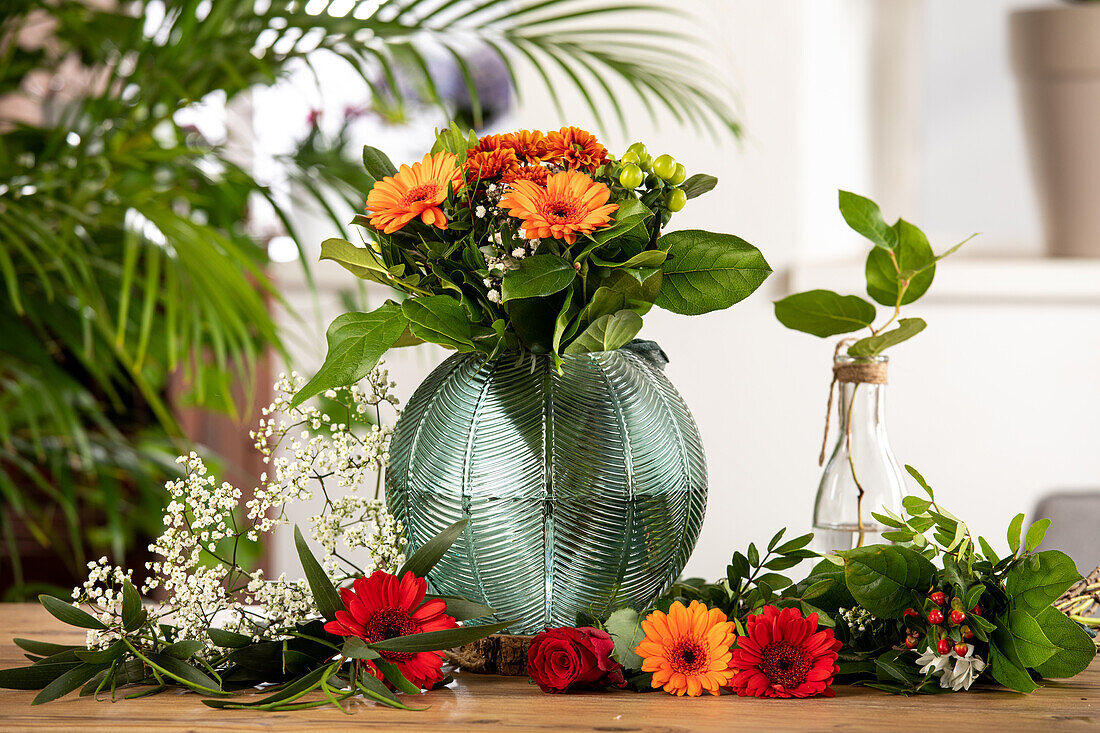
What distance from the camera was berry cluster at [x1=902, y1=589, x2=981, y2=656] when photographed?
522 mm

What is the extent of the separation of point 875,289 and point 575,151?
9.2 inches

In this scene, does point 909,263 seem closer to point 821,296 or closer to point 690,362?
point 821,296

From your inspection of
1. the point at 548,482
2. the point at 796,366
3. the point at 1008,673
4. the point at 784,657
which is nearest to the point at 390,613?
the point at 548,482

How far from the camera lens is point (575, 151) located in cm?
56

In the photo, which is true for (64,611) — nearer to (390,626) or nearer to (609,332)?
(390,626)

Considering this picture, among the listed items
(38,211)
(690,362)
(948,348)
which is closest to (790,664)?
(38,211)

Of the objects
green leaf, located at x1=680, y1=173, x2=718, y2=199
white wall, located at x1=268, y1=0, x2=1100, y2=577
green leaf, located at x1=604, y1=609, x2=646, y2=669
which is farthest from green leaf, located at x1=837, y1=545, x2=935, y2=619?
white wall, located at x1=268, y1=0, x2=1100, y2=577

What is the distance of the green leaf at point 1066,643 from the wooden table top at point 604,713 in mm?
21

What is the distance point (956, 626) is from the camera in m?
0.53

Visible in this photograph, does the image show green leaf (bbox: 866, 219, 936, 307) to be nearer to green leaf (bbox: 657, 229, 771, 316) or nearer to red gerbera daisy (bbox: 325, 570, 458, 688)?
green leaf (bbox: 657, 229, 771, 316)

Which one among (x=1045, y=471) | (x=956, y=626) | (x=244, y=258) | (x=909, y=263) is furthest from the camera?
(x=1045, y=471)

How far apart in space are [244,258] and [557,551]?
0.56 m

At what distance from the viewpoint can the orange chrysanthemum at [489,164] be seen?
0.54 m

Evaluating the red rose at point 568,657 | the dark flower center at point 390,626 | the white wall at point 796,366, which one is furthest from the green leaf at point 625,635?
the white wall at point 796,366
